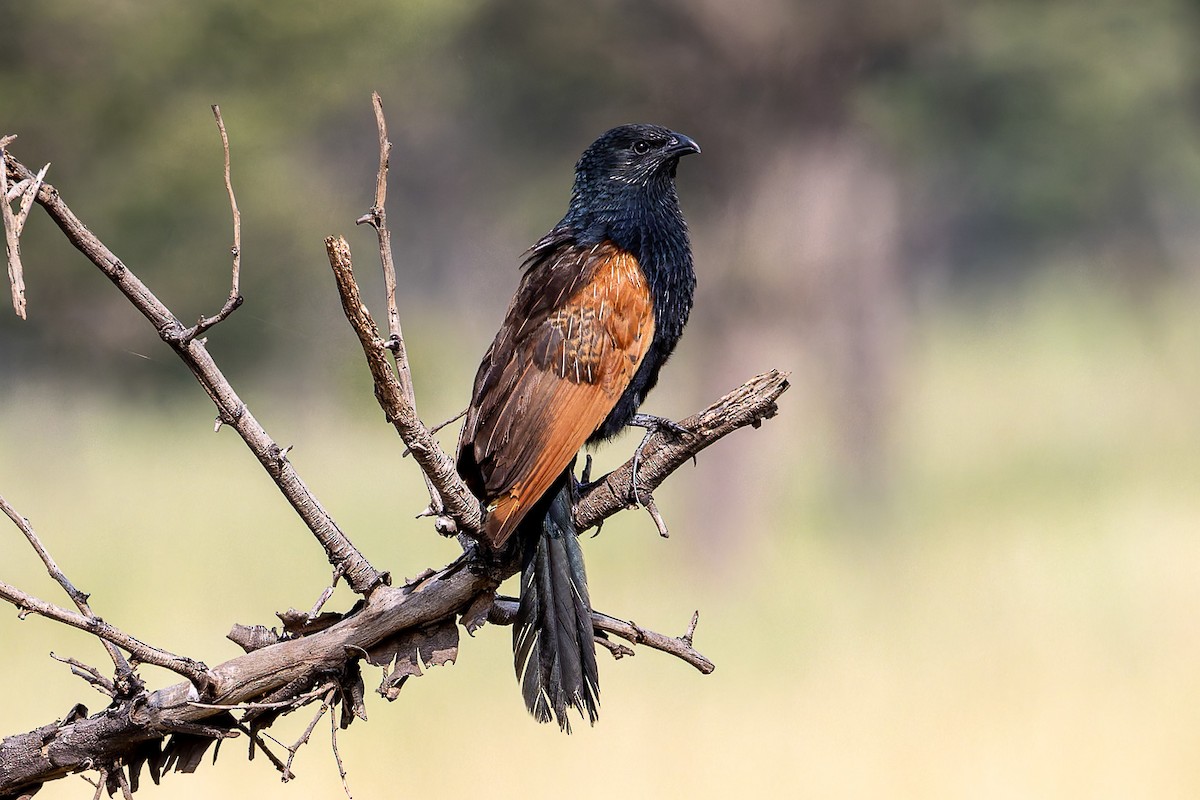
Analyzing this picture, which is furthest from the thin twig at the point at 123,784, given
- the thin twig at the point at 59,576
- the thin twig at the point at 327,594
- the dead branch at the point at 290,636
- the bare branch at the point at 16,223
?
the bare branch at the point at 16,223

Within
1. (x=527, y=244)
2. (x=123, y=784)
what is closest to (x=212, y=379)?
(x=123, y=784)

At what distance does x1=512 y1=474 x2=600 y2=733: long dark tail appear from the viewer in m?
1.47

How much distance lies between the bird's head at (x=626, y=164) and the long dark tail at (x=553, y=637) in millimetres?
776

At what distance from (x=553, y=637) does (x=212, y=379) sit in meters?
0.50

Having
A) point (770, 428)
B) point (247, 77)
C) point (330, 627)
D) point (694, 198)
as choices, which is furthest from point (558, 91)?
point (330, 627)

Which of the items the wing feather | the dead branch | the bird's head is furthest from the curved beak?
the dead branch

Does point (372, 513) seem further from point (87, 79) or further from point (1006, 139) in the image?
point (1006, 139)

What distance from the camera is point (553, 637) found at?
→ 1478mm

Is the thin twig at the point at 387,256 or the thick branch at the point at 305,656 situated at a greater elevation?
the thin twig at the point at 387,256

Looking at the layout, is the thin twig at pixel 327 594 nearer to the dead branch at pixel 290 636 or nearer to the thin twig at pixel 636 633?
the dead branch at pixel 290 636

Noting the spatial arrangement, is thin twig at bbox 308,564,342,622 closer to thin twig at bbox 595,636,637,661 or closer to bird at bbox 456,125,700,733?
bird at bbox 456,125,700,733

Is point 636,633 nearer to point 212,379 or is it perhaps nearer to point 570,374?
point 570,374

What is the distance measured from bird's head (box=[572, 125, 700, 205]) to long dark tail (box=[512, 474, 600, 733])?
78cm

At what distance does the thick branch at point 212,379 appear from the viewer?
3.95 ft
